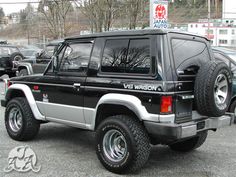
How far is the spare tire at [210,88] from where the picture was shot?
494 cm

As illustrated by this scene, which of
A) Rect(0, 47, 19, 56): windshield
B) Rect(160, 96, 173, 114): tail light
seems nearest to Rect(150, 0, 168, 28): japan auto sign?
Rect(160, 96, 173, 114): tail light

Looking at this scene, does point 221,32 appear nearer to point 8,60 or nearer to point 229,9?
point 229,9

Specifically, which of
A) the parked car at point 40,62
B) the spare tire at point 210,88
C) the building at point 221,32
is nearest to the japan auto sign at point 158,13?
the parked car at point 40,62

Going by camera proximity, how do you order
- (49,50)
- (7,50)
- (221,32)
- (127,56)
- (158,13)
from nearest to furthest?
1. (127,56)
2. (158,13)
3. (49,50)
4. (7,50)
5. (221,32)

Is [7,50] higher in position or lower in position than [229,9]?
lower

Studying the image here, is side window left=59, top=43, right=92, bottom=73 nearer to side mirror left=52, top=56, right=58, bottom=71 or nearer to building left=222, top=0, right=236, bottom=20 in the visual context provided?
side mirror left=52, top=56, right=58, bottom=71

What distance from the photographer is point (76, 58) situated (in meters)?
6.11

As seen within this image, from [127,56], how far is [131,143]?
1.24m

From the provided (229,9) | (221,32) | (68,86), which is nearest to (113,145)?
(68,86)

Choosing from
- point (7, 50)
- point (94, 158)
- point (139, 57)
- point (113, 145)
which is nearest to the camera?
point (139, 57)

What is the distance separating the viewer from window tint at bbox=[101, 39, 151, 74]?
509 centimetres

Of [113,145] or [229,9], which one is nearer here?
[113,145]

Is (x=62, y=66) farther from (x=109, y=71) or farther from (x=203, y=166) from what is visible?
Result: (x=203, y=166)

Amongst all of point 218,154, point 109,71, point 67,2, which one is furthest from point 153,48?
point 67,2
